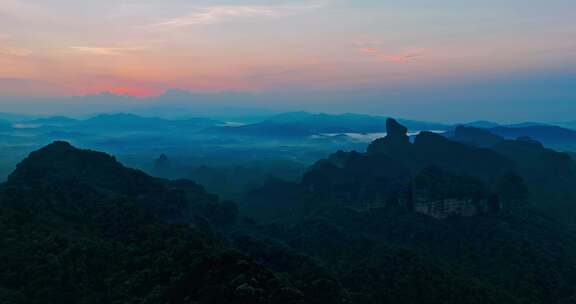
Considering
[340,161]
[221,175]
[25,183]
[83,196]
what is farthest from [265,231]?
[221,175]

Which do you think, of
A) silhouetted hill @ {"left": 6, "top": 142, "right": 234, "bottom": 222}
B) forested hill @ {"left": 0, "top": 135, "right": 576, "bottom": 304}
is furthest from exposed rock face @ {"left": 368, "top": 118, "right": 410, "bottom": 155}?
silhouetted hill @ {"left": 6, "top": 142, "right": 234, "bottom": 222}

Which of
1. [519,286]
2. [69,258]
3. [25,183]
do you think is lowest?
[519,286]

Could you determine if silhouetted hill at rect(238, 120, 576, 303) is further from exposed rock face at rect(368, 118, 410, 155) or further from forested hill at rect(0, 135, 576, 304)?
exposed rock face at rect(368, 118, 410, 155)

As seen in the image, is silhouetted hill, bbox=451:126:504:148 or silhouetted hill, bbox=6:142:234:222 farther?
silhouetted hill, bbox=451:126:504:148

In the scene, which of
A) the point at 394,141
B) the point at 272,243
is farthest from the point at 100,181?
the point at 394,141

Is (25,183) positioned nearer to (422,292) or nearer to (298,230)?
(298,230)

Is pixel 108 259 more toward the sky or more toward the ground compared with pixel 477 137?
more toward the ground

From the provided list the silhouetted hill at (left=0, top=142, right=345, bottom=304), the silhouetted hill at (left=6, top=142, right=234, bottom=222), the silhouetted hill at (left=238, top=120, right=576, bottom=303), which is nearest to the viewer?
the silhouetted hill at (left=0, top=142, right=345, bottom=304)

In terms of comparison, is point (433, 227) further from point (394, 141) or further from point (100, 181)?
point (394, 141)

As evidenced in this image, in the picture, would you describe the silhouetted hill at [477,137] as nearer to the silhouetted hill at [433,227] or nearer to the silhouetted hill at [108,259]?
the silhouetted hill at [433,227]
